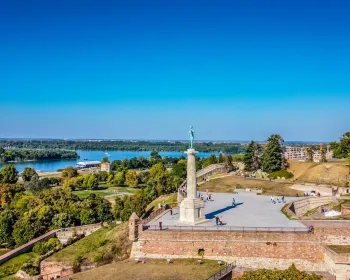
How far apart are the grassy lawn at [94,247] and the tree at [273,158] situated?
25807mm

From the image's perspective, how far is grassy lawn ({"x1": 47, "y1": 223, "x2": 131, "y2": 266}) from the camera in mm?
24391

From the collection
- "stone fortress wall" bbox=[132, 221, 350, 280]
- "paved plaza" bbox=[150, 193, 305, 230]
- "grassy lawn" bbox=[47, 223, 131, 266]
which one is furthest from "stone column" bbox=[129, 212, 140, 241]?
"paved plaza" bbox=[150, 193, 305, 230]

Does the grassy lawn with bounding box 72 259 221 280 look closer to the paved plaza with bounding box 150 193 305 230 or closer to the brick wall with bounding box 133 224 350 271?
the brick wall with bounding box 133 224 350 271

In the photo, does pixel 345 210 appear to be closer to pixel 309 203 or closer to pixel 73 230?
pixel 309 203

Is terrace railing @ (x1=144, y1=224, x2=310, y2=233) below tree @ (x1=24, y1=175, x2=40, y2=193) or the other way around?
the other way around

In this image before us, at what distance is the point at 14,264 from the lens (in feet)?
97.0

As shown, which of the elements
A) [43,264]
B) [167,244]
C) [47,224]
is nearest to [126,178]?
[47,224]

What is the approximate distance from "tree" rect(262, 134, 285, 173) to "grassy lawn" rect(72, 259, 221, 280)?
34055 millimetres

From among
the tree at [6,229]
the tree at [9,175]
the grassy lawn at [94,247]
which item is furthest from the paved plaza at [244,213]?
the tree at [9,175]

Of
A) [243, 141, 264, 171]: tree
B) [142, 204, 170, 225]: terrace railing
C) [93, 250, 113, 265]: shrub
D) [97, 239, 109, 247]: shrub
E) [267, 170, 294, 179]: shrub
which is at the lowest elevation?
[97, 239, 109, 247]: shrub

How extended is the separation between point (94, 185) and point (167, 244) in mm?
57584

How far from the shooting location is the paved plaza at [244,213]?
25116 millimetres

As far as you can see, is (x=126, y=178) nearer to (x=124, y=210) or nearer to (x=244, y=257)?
(x=124, y=210)

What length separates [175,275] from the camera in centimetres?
1991
